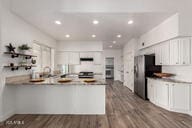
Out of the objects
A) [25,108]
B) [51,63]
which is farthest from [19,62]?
[51,63]

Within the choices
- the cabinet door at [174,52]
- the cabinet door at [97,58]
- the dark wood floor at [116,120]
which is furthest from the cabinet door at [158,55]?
the cabinet door at [97,58]

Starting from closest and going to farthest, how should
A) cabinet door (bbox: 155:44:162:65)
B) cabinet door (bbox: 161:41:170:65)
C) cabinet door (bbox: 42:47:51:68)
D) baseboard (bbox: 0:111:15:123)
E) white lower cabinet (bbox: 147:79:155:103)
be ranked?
baseboard (bbox: 0:111:15:123) < cabinet door (bbox: 161:41:170:65) < white lower cabinet (bbox: 147:79:155:103) < cabinet door (bbox: 155:44:162:65) < cabinet door (bbox: 42:47:51:68)

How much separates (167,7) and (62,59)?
6.04 metres

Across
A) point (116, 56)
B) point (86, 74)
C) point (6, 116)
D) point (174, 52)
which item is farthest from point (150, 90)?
point (116, 56)

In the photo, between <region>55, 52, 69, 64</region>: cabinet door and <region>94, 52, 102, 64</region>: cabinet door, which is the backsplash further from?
<region>55, 52, 69, 64</region>: cabinet door

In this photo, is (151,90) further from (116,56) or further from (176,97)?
(116,56)

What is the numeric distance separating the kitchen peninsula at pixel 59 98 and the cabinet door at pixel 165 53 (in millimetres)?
2473

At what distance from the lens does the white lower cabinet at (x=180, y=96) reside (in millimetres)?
4160

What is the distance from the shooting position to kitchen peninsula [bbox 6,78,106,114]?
13.3 ft

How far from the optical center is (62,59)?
8.30 metres

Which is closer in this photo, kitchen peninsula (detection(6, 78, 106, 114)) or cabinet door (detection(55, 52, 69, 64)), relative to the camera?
kitchen peninsula (detection(6, 78, 106, 114))

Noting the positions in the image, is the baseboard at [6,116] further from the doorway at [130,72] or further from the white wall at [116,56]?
the white wall at [116,56]

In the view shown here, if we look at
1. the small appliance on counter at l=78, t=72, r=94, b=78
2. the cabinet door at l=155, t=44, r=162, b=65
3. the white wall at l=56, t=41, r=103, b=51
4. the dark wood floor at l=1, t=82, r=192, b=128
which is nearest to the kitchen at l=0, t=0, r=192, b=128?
the dark wood floor at l=1, t=82, r=192, b=128

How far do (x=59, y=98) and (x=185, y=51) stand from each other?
3.93 m
